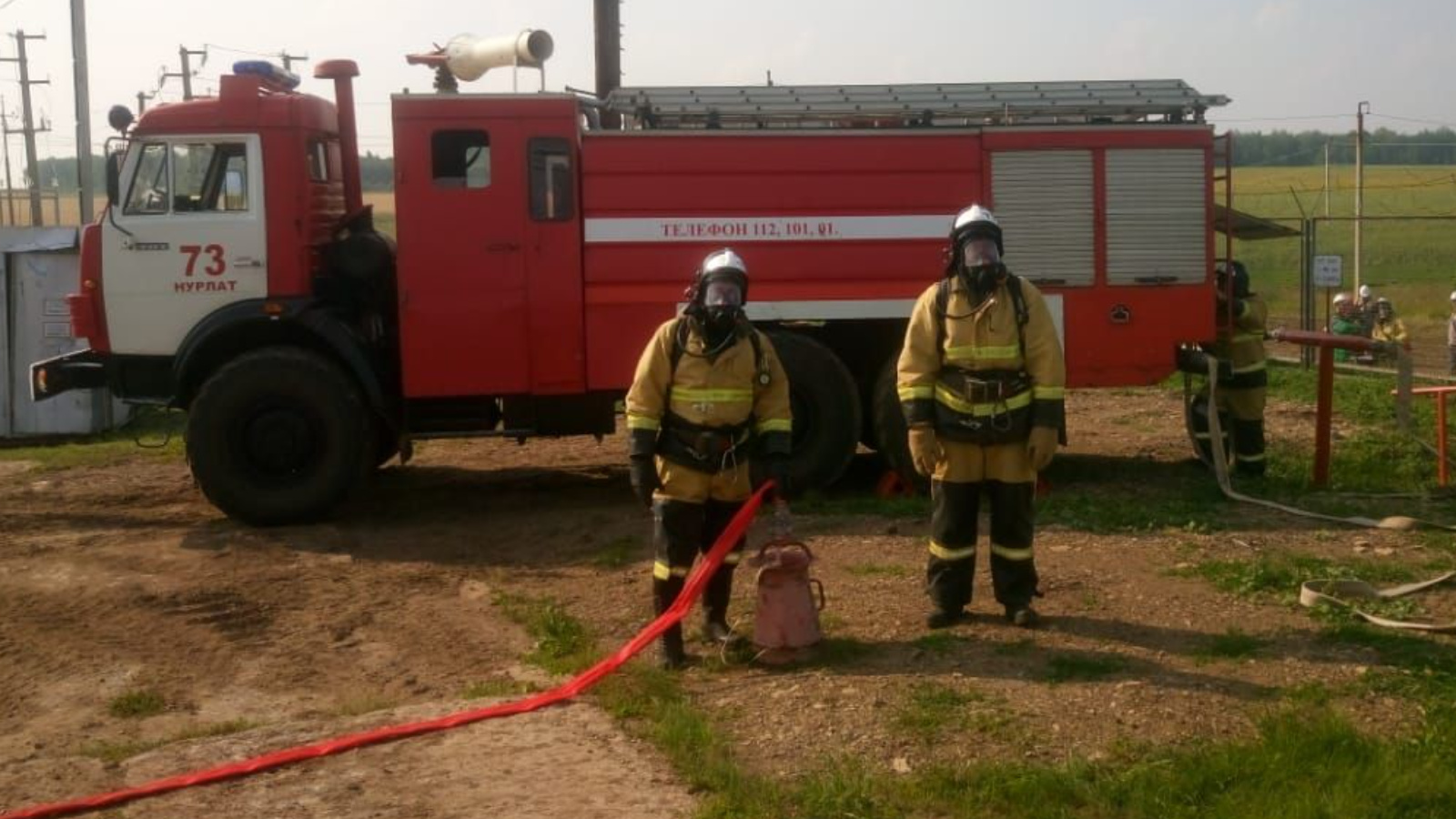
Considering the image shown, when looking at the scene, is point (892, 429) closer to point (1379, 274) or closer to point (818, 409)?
point (818, 409)

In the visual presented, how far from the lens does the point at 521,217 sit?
11109mm

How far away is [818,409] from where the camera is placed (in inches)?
447

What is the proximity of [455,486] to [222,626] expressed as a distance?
174 inches

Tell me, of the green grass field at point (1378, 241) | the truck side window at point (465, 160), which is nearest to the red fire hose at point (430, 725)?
the truck side window at point (465, 160)

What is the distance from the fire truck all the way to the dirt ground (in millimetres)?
889

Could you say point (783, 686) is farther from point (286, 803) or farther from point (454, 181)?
point (454, 181)

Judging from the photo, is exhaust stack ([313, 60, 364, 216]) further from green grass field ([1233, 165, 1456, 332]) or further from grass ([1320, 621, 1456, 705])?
green grass field ([1233, 165, 1456, 332])

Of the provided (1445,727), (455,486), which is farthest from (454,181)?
(1445,727)

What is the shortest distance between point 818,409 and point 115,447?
8.31 meters

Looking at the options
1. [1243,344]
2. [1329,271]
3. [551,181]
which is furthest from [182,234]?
[1329,271]

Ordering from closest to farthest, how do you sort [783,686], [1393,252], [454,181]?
1. [783,686]
2. [454,181]
3. [1393,252]

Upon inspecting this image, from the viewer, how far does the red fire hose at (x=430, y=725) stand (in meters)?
5.79

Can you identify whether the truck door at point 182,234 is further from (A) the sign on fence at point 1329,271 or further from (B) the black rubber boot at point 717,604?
(A) the sign on fence at point 1329,271

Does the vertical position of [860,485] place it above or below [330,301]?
below
